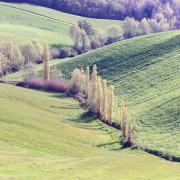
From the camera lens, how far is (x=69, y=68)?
160375 millimetres

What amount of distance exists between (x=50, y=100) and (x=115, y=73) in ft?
105

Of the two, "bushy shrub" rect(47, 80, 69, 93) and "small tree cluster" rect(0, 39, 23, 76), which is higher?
"small tree cluster" rect(0, 39, 23, 76)

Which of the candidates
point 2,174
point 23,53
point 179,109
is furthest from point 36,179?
point 23,53

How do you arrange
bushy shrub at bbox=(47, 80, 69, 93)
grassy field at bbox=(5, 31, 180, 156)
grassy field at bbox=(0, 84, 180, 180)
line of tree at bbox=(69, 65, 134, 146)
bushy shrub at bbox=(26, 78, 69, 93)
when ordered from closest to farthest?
grassy field at bbox=(0, 84, 180, 180)
line of tree at bbox=(69, 65, 134, 146)
grassy field at bbox=(5, 31, 180, 156)
bushy shrub at bbox=(47, 80, 69, 93)
bushy shrub at bbox=(26, 78, 69, 93)

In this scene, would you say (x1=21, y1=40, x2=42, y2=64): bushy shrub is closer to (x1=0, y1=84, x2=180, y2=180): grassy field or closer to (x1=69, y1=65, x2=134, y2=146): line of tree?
(x1=69, y1=65, x2=134, y2=146): line of tree

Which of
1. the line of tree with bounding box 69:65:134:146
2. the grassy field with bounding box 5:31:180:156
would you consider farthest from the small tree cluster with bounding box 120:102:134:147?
the grassy field with bounding box 5:31:180:156

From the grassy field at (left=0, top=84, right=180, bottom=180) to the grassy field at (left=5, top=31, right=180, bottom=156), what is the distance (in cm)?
862

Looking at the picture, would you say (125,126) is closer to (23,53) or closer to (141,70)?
(141,70)

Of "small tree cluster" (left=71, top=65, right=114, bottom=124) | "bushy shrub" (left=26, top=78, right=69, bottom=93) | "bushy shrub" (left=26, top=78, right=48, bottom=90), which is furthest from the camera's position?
"bushy shrub" (left=26, top=78, right=48, bottom=90)

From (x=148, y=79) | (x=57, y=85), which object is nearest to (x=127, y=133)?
(x=148, y=79)

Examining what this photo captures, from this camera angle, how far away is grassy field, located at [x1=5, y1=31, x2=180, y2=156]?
101387 millimetres

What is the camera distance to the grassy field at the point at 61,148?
6266 centimetres

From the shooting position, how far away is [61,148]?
78875 mm

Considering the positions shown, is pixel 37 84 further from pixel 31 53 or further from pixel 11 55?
pixel 31 53
